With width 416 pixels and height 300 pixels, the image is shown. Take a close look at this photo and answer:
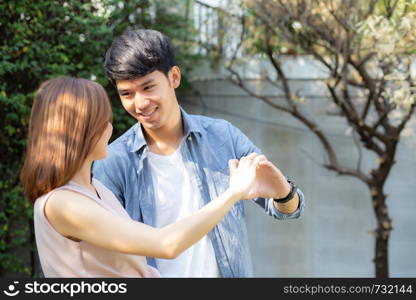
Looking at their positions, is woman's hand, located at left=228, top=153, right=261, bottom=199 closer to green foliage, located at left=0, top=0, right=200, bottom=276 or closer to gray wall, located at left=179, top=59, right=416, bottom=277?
green foliage, located at left=0, top=0, right=200, bottom=276

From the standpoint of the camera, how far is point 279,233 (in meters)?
7.16

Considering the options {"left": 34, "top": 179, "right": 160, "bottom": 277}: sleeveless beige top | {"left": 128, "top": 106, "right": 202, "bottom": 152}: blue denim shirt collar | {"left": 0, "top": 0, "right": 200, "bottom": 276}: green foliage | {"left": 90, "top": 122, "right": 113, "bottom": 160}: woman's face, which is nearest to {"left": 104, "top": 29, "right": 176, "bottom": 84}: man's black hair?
{"left": 128, "top": 106, "right": 202, "bottom": 152}: blue denim shirt collar

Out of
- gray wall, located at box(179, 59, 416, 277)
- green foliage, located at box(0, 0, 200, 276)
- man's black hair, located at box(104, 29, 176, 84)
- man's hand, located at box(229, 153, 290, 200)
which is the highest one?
man's black hair, located at box(104, 29, 176, 84)

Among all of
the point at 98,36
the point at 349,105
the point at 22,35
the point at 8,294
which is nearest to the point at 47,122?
the point at 8,294

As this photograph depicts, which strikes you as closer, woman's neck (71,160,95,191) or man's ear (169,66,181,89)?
woman's neck (71,160,95,191)

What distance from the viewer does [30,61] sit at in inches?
218

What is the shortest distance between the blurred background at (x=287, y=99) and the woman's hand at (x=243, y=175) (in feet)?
12.1

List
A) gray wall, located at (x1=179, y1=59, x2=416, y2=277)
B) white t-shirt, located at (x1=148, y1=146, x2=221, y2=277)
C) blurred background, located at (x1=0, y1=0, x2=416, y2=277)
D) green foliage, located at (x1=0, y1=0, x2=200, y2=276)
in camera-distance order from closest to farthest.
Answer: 1. white t-shirt, located at (x1=148, y1=146, x2=221, y2=277)
2. green foliage, located at (x1=0, y1=0, x2=200, y2=276)
3. blurred background, located at (x1=0, y1=0, x2=416, y2=277)
4. gray wall, located at (x1=179, y1=59, x2=416, y2=277)

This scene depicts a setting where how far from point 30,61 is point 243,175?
13.6 ft

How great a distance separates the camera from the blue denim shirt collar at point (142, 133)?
231cm

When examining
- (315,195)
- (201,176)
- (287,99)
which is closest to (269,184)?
(201,176)

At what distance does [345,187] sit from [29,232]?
3.14 meters

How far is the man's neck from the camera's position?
2342mm

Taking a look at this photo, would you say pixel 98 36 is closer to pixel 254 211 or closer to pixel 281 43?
pixel 281 43
